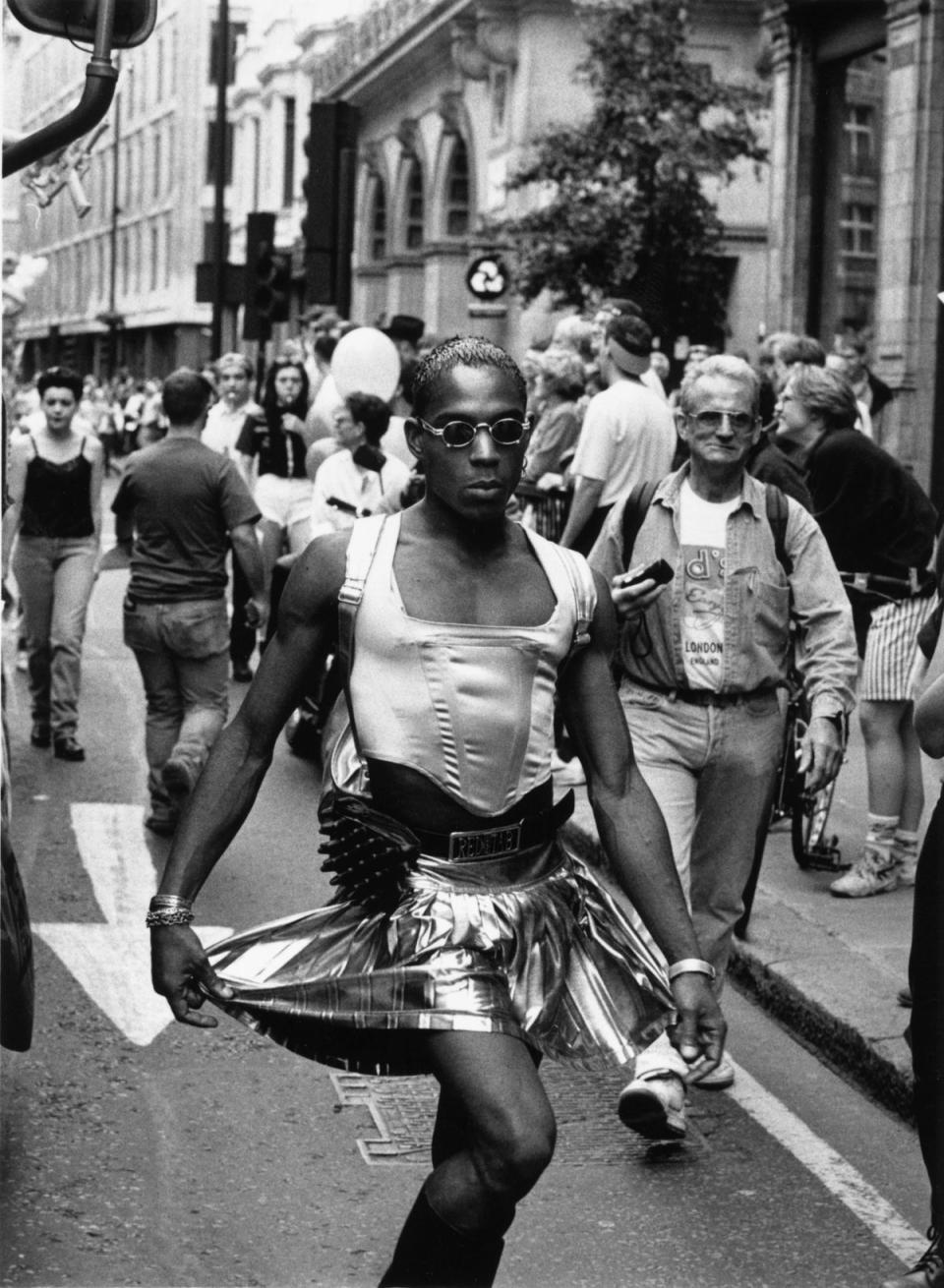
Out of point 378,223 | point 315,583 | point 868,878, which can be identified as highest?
→ point 378,223

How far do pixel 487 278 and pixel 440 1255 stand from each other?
23.7 m

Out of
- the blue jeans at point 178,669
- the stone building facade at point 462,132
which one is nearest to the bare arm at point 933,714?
the blue jeans at point 178,669

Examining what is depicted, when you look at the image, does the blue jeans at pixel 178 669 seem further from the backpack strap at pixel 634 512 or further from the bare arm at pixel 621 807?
the bare arm at pixel 621 807

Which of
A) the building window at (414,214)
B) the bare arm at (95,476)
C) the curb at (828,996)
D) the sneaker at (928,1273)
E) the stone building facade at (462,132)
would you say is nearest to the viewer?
the sneaker at (928,1273)

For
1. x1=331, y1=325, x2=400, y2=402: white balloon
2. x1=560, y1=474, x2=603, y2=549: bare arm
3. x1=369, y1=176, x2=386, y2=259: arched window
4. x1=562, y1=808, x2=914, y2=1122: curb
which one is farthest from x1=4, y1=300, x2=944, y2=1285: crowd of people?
x1=369, y1=176, x2=386, y2=259: arched window

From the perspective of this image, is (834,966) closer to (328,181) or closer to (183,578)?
(183,578)

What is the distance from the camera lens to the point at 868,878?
27.0 ft

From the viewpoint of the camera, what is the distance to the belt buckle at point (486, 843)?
12.6ft

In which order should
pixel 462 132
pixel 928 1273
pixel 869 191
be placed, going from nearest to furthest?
pixel 928 1273 → pixel 869 191 → pixel 462 132

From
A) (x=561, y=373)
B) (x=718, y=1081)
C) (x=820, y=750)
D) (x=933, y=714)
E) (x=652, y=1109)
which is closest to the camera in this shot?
(x=933, y=714)

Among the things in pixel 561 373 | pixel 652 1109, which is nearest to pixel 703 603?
pixel 652 1109

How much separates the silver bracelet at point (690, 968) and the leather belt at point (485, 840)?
32 cm

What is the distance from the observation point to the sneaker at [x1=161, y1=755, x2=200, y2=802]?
9.13 meters

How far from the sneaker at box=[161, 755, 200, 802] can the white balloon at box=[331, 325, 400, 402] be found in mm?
4157
